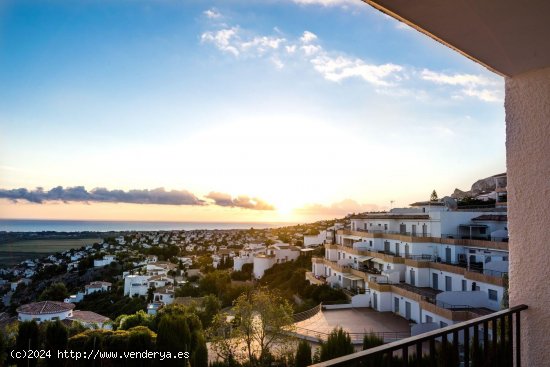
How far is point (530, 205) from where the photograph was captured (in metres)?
2.25

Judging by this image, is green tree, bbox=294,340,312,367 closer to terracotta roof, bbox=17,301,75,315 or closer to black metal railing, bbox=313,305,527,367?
black metal railing, bbox=313,305,527,367

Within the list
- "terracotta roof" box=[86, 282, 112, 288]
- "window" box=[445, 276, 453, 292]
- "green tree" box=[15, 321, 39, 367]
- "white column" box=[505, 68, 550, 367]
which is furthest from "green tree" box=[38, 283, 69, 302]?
"white column" box=[505, 68, 550, 367]

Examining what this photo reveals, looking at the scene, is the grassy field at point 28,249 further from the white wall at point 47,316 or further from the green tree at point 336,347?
the green tree at point 336,347

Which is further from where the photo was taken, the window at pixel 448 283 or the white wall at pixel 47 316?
the white wall at pixel 47 316

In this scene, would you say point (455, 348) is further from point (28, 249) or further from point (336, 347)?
point (28, 249)

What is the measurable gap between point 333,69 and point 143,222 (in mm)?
183450

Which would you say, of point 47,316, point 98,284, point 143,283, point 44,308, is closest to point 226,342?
point 47,316

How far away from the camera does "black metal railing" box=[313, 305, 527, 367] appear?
44.8 inches

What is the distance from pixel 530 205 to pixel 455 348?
45.2 inches

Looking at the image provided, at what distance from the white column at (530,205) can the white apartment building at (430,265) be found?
10201mm

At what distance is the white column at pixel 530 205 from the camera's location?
218 cm

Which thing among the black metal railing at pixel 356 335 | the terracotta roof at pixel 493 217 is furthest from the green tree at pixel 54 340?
the terracotta roof at pixel 493 217

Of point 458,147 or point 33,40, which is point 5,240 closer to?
point 33,40

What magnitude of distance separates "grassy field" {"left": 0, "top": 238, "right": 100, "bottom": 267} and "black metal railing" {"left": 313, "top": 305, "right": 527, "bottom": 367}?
5084cm
